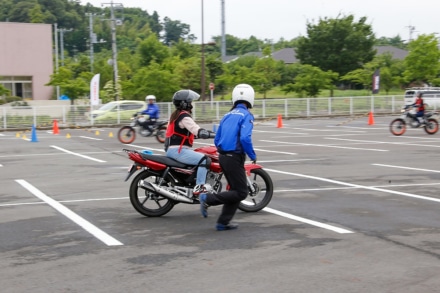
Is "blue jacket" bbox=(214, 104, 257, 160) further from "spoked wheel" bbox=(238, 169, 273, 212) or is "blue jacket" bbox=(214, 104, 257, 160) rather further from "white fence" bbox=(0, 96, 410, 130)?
"white fence" bbox=(0, 96, 410, 130)

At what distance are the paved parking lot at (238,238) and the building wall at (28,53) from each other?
45.9 metres

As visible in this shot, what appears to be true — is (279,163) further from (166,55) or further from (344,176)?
Answer: (166,55)

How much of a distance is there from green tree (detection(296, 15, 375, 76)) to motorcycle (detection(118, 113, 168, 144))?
159ft

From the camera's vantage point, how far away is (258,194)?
9492mm

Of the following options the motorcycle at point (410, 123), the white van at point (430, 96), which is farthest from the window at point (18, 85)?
the motorcycle at point (410, 123)

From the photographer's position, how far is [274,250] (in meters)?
6.97

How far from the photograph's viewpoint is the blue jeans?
895cm

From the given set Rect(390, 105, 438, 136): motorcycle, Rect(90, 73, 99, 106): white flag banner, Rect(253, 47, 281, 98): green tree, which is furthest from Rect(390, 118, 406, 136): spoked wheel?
Rect(253, 47, 281, 98): green tree

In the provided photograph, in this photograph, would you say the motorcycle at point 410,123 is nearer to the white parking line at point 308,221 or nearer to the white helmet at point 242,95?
the white parking line at point 308,221

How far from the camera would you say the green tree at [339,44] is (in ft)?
234

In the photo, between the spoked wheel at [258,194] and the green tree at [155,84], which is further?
the green tree at [155,84]

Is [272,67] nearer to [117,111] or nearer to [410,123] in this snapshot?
[117,111]

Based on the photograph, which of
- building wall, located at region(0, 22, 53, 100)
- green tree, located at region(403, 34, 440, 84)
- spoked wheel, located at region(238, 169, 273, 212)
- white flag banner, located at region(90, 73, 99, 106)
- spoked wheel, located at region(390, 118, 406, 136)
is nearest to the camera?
spoked wheel, located at region(238, 169, 273, 212)

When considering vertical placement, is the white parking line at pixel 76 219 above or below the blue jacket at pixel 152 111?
below
